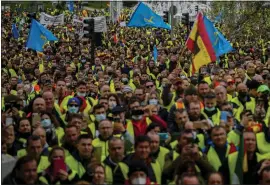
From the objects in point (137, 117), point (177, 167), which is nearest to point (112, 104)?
point (137, 117)

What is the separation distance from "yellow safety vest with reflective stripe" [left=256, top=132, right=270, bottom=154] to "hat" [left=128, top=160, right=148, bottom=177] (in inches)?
70.5

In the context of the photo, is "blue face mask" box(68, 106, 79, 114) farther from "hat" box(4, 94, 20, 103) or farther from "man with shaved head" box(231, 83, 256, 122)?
"man with shaved head" box(231, 83, 256, 122)

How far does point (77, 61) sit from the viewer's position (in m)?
20.0

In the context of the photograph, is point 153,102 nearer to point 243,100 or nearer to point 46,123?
point 243,100

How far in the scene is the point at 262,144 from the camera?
8.23m

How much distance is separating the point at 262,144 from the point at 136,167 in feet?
6.79

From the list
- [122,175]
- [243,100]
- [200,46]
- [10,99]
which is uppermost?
[200,46]

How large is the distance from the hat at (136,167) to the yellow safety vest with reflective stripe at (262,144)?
5.88ft

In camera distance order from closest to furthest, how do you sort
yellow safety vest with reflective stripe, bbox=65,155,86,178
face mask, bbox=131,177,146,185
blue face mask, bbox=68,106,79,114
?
face mask, bbox=131,177,146,185 < yellow safety vest with reflective stripe, bbox=65,155,86,178 < blue face mask, bbox=68,106,79,114

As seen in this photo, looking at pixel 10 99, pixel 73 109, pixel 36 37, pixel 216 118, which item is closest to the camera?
pixel 216 118

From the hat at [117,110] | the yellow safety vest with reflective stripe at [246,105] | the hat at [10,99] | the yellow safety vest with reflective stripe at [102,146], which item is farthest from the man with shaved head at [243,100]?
the hat at [10,99]

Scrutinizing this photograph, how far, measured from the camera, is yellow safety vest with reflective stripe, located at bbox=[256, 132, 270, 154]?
8102mm

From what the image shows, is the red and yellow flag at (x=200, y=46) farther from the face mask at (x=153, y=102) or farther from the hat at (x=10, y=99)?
the hat at (x=10, y=99)

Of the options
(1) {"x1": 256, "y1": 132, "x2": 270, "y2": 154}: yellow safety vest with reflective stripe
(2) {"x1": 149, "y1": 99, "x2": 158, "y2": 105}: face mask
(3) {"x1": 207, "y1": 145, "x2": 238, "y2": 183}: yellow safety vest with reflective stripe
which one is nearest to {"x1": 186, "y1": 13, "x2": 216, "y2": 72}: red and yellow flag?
(2) {"x1": 149, "y1": 99, "x2": 158, "y2": 105}: face mask
